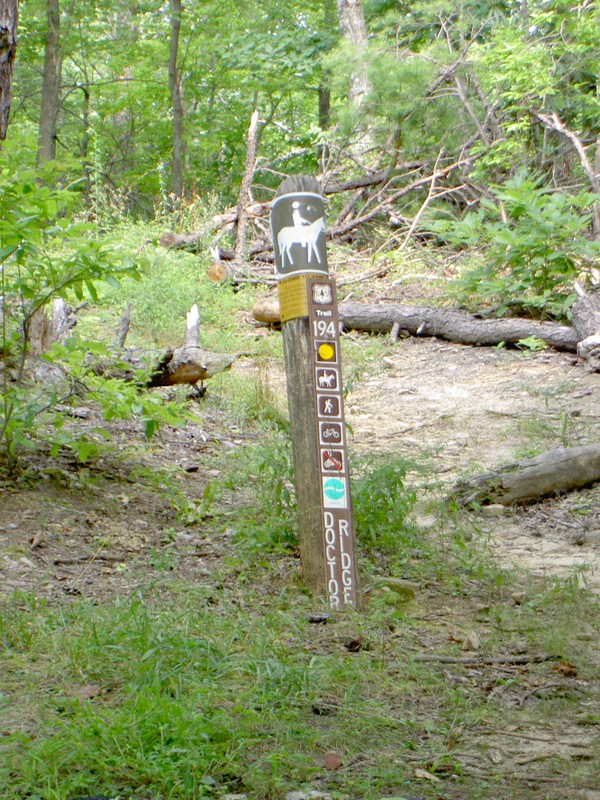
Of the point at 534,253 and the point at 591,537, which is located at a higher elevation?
the point at 534,253

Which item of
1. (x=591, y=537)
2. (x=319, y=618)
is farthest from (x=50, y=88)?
(x=319, y=618)

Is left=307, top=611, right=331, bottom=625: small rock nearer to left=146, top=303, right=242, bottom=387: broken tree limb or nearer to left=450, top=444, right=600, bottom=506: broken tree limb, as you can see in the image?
left=450, top=444, right=600, bottom=506: broken tree limb

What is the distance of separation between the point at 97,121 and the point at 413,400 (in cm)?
1510

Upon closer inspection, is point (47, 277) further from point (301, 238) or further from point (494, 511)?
point (494, 511)

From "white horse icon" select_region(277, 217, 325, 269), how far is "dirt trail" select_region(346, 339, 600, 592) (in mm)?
2022

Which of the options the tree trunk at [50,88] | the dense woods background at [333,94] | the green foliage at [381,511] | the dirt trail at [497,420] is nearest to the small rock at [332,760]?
the green foliage at [381,511]

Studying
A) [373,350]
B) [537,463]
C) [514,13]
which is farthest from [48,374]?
[514,13]

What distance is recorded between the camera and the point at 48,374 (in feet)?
20.5

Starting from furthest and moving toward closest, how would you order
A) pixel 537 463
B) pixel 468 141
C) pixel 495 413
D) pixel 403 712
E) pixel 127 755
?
pixel 468 141 → pixel 495 413 → pixel 537 463 → pixel 403 712 → pixel 127 755

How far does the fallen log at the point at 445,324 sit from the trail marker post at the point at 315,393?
640cm

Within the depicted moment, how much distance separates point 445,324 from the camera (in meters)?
10.8

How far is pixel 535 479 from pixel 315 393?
95.2 inches

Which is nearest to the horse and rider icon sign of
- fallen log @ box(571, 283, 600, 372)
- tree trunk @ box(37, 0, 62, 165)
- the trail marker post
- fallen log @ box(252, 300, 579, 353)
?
the trail marker post

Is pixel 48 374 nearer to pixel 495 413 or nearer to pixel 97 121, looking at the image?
pixel 495 413
